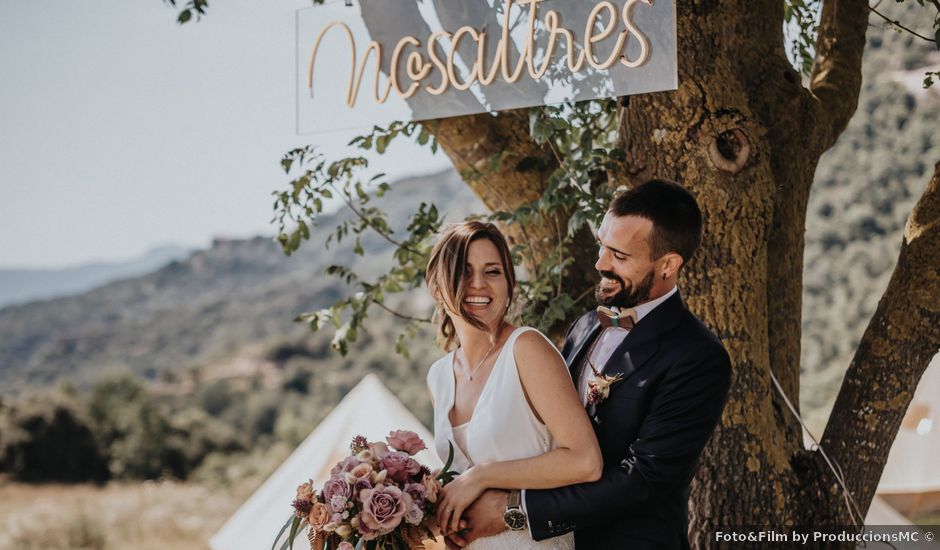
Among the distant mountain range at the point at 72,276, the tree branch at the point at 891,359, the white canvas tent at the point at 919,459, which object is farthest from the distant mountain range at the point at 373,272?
the tree branch at the point at 891,359

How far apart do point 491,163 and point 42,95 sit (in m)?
26.6

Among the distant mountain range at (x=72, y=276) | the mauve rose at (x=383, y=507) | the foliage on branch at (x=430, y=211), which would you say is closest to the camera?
the mauve rose at (x=383, y=507)

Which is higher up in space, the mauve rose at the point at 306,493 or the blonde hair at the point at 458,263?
the blonde hair at the point at 458,263

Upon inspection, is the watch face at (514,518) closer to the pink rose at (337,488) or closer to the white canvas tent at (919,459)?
the pink rose at (337,488)

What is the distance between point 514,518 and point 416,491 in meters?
0.24

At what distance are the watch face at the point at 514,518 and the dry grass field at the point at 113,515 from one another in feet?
29.6

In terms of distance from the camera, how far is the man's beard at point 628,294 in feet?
6.68

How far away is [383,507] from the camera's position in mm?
1854

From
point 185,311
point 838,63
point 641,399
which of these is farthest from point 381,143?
point 185,311

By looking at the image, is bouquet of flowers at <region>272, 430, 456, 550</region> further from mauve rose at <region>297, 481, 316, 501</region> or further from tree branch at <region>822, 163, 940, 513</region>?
tree branch at <region>822, 163, 940, 513</region>

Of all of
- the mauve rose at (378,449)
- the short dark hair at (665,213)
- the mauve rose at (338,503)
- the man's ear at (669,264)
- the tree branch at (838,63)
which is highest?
the tree branch at (838,63)

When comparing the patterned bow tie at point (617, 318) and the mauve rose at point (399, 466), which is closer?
the mauve rose at point (399, 466)

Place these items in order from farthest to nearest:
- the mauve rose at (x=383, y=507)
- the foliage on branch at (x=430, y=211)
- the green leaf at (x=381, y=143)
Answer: the green leaf at (x=381, y=143) → the foliage on branch at (x=430, y=211) → the mauve rose at (x=383, y=507)

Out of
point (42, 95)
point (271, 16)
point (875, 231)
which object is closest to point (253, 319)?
point (271, 16)
